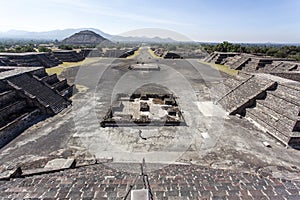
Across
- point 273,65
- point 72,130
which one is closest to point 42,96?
point 72,130

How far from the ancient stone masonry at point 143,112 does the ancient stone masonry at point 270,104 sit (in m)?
5.05

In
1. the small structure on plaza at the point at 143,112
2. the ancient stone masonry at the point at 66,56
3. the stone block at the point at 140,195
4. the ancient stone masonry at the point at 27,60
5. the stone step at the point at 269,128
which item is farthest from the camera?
the ancient stone masonry at the point at 66,56

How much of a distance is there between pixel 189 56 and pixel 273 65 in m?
32.3

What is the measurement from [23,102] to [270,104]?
1968cm

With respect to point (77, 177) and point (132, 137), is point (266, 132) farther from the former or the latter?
point (77, 177)

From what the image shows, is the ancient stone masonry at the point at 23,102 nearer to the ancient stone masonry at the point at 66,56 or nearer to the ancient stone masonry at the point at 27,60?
the ancient stone masonry at the point at 27,60

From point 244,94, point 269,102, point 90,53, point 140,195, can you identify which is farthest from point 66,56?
point 140,195

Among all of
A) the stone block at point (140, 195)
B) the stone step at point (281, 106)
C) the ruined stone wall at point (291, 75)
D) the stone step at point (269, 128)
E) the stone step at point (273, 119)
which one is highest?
the ruined stone wall at point (291, 75)

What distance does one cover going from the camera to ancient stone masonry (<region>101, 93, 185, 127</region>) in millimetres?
13961

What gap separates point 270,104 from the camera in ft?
49.3

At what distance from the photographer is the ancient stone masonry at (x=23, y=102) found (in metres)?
12.7

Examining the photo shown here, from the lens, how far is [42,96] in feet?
55.4

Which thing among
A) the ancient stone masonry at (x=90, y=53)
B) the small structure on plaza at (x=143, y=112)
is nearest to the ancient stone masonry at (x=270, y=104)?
the small structure on plaza at (x=143, y=112)

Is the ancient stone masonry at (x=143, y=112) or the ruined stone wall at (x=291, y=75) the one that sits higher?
the ruined stone wall at (x=291, y=75)
